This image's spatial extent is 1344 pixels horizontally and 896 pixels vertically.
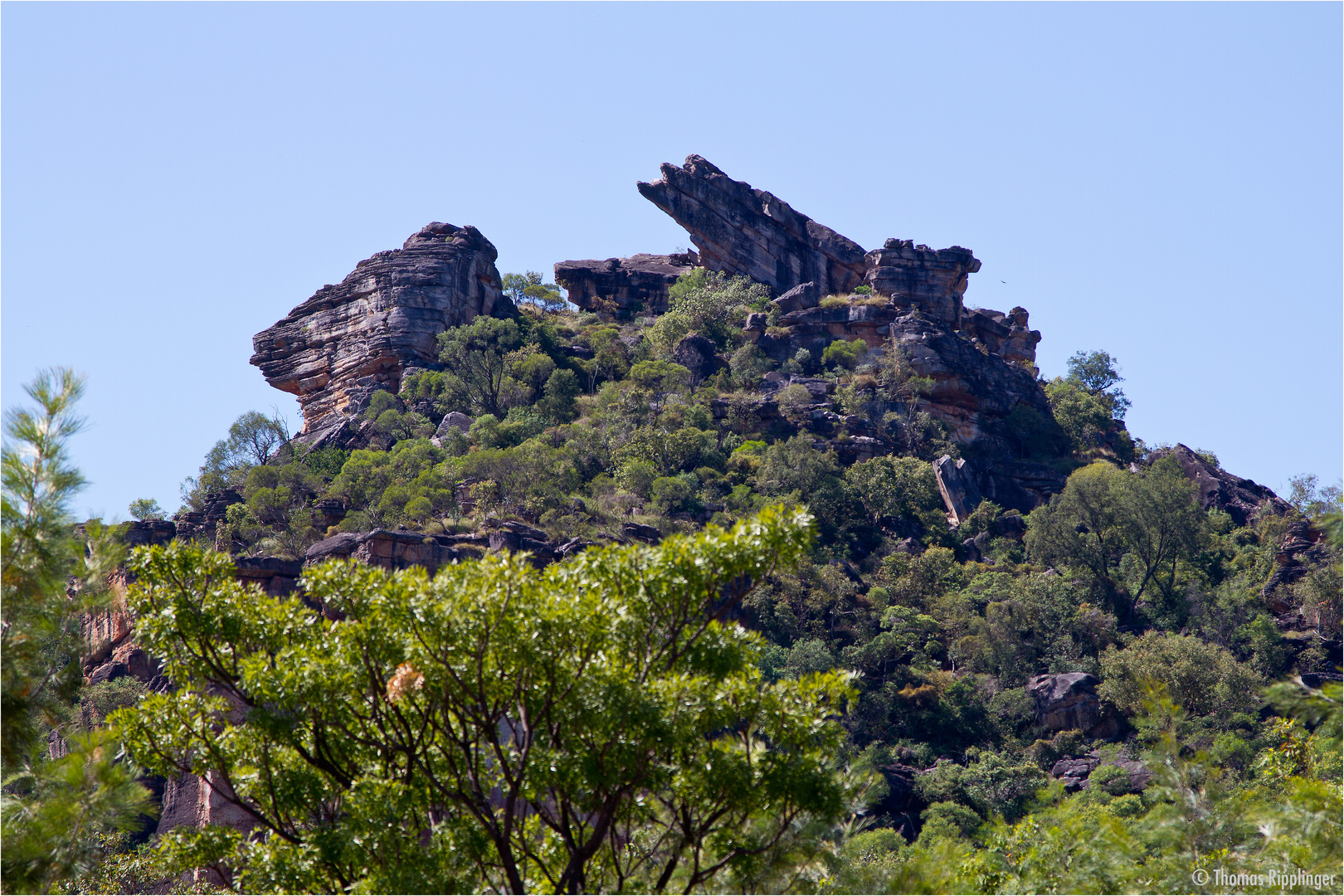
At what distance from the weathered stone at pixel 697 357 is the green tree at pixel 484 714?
185ft

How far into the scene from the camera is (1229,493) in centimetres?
6288

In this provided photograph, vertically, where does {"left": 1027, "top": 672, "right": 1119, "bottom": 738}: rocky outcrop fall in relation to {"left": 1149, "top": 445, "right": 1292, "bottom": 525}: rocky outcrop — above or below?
below

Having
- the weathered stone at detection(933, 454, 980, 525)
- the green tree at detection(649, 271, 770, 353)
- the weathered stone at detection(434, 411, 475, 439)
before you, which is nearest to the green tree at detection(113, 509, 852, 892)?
the weathered stone at detection(933, 454, 980, 525)

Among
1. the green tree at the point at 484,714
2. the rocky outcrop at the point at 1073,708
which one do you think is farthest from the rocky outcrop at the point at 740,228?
the green tree at the point at 484,714

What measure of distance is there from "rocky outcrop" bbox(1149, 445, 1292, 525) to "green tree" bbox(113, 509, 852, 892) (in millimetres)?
53813

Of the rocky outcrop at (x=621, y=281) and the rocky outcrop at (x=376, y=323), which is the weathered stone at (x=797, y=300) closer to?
the rocky outcrop at (x=621, y=281)

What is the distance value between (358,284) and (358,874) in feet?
210

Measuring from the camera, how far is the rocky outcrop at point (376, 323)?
6962 cm

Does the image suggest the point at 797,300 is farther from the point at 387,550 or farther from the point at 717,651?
the point at 717,651

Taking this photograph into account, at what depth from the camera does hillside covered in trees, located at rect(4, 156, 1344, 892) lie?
1187 centimetres

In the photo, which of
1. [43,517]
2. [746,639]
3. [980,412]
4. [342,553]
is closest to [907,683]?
[342,553]

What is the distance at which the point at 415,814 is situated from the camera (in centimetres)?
1234

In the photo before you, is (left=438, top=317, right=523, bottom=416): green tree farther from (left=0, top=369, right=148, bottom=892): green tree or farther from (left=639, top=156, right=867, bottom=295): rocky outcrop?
(left=0, top=369, right=148, bottom=892): green tree

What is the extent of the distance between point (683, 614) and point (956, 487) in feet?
162
